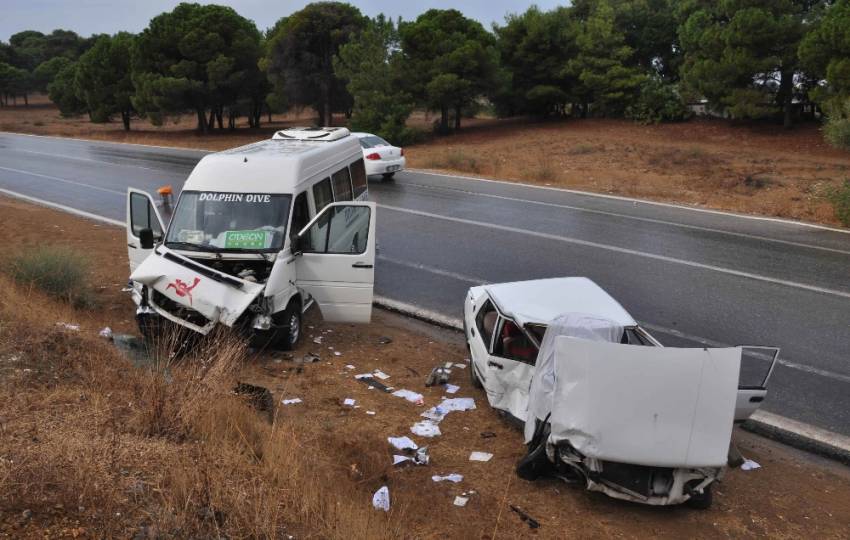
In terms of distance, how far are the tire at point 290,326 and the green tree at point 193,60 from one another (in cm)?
3811

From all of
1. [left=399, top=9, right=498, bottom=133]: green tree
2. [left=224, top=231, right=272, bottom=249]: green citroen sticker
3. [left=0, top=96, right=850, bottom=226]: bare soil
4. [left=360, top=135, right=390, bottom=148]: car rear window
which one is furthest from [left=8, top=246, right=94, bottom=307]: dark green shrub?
[left=399, top=9, right=498, bottom=133]: green tree

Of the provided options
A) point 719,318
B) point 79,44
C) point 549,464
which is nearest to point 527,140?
point 719,318

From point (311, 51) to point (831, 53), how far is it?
27.9 m

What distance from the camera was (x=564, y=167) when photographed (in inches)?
Result: 1129

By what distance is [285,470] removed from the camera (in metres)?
4.91

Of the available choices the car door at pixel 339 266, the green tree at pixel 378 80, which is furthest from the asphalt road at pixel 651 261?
the green tree at pixel 378 80

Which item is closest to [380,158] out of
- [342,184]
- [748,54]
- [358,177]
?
[358,177]

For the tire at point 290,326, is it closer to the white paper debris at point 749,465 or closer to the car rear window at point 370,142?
the white paper debris at point 749,465

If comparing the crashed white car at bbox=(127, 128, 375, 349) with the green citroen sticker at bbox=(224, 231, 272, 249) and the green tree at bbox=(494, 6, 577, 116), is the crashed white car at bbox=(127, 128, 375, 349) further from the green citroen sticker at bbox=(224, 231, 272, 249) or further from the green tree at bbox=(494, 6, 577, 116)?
the green tree at bbox=(494, 6, 577, 116)

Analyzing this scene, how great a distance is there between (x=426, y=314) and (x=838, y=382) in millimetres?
5117

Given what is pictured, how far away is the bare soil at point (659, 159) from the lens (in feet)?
69.9

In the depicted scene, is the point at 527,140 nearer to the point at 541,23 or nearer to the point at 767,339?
the point at 541,23

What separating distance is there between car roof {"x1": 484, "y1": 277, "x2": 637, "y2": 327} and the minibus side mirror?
13.6ft

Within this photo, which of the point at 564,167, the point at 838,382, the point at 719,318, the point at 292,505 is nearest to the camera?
the point at 292,505
